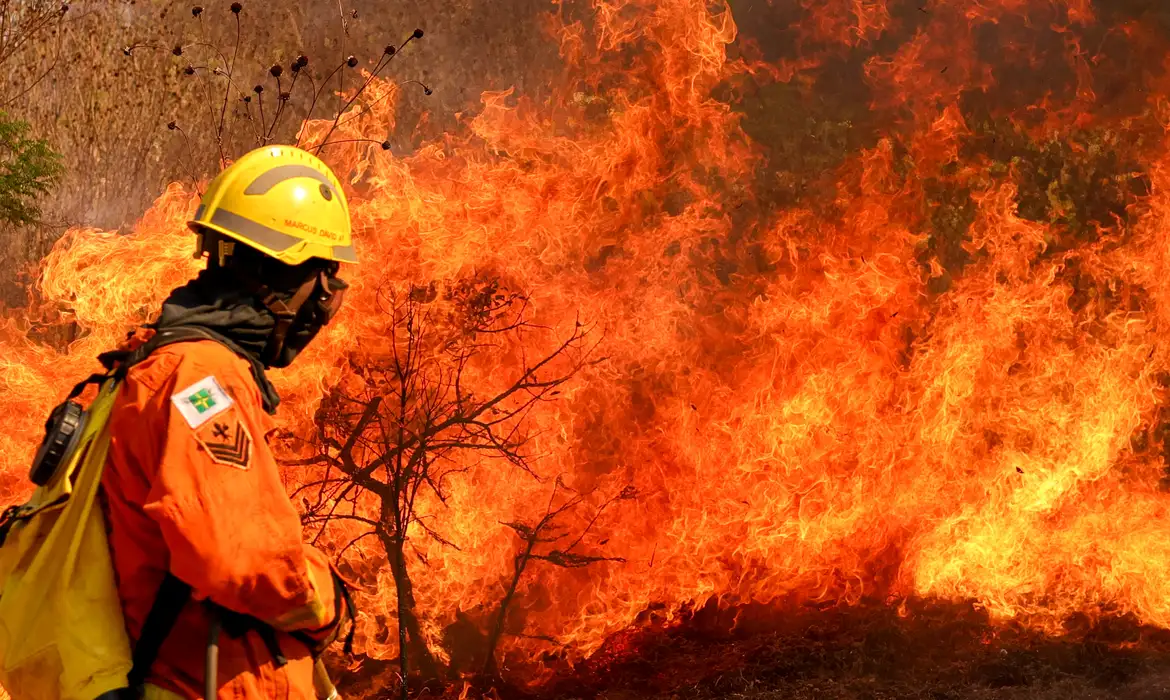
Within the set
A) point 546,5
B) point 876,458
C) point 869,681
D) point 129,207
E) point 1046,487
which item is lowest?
point 869,681

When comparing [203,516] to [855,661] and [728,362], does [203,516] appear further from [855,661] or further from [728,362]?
[728,362]

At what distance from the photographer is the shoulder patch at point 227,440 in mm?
2184

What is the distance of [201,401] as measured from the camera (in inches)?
87.6

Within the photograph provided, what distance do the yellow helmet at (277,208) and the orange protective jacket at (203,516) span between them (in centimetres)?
45

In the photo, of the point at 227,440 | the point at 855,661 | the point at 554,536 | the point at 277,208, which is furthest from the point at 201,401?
the point at 554,536

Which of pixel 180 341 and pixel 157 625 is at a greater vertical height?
pixel 180 341

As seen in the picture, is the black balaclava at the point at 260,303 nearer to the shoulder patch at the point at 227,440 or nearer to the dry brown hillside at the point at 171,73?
the shoulder patch at the point at 227,440

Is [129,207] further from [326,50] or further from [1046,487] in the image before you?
[1046,487]

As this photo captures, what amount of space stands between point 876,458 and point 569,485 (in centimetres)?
297

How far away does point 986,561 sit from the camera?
8953 millimetres

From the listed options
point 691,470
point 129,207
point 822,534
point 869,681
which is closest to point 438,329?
point 691,470

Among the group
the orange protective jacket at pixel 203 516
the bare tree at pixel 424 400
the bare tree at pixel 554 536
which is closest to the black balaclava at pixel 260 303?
the orange protective jacket at pixel 203 516

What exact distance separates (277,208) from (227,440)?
838 mm

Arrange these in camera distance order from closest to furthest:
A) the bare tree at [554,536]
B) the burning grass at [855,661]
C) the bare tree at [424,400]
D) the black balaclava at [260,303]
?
the black balaclava at [260,303], the burning grass at [855,661], the bare tree at [424,400], the bare tree at [554,536]
